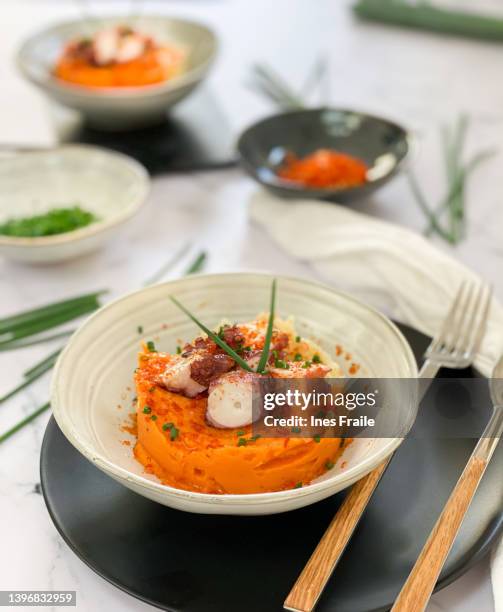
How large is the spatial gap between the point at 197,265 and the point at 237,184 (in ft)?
1.59

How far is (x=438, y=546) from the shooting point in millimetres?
1065

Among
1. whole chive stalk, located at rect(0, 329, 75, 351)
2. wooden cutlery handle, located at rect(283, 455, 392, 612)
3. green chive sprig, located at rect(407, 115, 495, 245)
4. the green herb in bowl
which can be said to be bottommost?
whole chive stalk, located at rect(0, 329, 75, 351)

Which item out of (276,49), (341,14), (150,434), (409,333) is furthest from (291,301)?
(341,14)

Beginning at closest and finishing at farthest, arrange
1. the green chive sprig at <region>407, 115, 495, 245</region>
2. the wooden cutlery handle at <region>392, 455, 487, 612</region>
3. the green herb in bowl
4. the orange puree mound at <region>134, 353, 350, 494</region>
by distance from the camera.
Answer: the wooden cutlery handle at <region>392, 455, 487, 612</region>, the orange puree mound at <region>134, 353, 350, 494</region>, the green herb in bowl, the green chive sprig at <region>407, 115, 495, 245</region>

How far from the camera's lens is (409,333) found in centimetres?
154

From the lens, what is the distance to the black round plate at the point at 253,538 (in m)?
1.06

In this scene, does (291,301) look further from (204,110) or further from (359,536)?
(204,110)

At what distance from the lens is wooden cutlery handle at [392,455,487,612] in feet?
3.31

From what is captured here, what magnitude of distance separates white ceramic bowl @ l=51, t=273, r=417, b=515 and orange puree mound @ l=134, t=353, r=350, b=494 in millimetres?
40

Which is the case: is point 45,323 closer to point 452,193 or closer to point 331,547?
point 331,547

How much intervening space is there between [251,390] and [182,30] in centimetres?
189

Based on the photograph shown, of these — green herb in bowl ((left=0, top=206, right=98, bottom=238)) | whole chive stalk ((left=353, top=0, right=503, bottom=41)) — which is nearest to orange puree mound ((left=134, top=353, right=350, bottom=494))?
green herb in bowl ((left=0, top=206, right=98, bottom=238))
